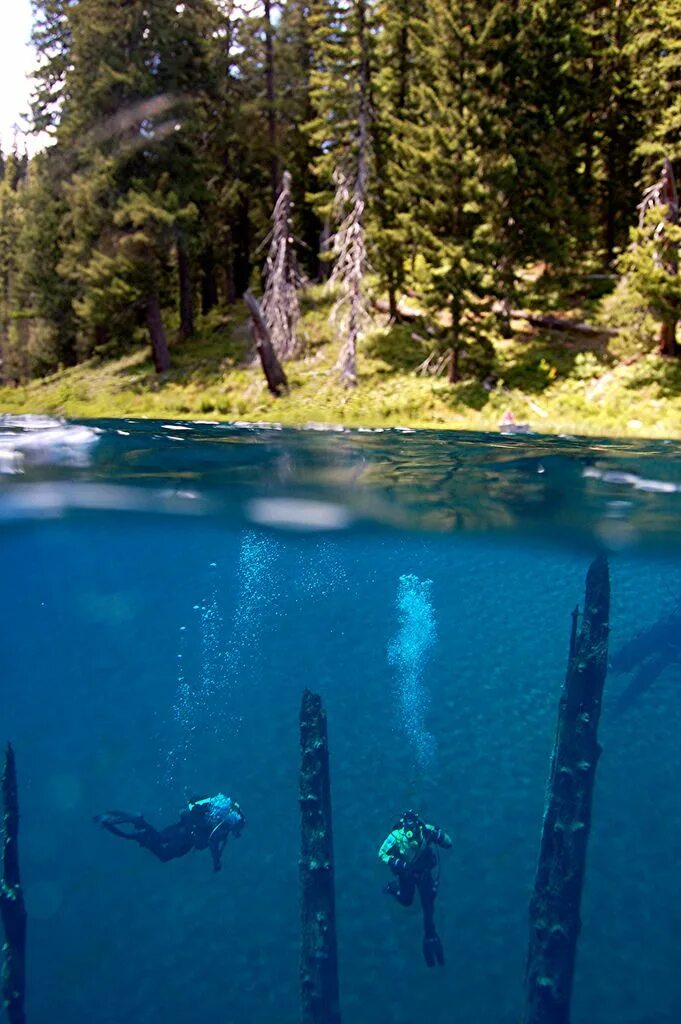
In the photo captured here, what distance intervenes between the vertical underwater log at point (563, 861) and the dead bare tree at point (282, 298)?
68.5 ft

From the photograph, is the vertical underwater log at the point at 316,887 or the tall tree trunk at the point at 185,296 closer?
the vertical underwater log at the point at 316,887

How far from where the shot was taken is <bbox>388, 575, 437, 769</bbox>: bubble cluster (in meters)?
17.9

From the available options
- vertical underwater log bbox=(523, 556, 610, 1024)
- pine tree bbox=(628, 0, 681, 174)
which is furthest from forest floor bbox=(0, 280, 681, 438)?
vertical underwater log bbox=(523, 556, 610, 1024)

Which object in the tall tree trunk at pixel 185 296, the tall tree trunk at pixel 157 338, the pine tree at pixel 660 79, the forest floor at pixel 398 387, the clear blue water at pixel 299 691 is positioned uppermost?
the pine tree at pixel 660 79

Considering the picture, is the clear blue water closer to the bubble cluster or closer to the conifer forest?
the bubble cluster

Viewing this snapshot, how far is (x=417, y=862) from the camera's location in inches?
336

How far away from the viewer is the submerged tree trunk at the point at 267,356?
2377 cm

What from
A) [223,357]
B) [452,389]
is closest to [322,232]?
[223,357]

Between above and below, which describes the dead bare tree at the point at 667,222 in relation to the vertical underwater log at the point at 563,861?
above

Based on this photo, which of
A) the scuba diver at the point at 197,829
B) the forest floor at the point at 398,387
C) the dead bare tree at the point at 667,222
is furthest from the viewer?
the dead bare tree at the point at 667,222

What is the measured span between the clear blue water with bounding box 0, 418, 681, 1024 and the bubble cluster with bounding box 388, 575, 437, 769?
8 cm

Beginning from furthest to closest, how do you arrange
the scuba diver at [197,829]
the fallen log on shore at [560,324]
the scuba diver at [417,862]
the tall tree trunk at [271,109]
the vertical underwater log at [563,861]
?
1. the tall tree trunk at [271,109]
2. the fallen log on shore at [560,324]
3. the scuba diver at [197,829]
4. the scuba diver at [417,862]
5. the vertical underwater log at [563,861]

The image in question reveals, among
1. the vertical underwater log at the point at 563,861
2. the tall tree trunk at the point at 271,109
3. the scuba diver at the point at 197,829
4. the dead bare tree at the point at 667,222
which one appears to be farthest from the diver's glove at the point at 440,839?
the tall tree trunk at the point at 271,109

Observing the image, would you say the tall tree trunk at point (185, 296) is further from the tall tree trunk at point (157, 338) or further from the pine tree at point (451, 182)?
the pine tree at point (451, 182)
